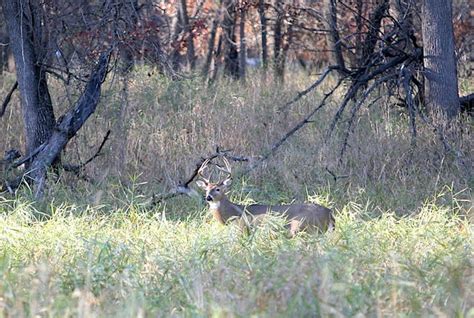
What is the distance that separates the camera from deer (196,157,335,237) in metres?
8.84

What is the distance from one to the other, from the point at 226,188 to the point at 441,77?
398cm

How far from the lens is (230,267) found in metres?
7.08

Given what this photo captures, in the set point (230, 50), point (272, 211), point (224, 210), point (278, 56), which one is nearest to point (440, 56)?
point (224, 210)

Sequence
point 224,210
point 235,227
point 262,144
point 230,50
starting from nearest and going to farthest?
point 235,227 < point 224,210 < point 262,144 < point 230,50

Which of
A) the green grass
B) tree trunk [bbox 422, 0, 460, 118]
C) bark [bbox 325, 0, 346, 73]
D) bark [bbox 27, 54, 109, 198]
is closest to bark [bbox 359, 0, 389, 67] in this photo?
bark [bbox 325, 0, 346, 73]

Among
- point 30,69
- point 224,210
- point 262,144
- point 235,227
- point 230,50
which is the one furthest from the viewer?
point 230,50

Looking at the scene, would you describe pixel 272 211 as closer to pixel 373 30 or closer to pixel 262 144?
pixel 262 144

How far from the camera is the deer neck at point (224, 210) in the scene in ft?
31.5

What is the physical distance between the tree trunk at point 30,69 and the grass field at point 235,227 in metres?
0.75

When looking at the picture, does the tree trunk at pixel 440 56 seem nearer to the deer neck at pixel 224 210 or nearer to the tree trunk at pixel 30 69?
the deer neck at pixel 224 210

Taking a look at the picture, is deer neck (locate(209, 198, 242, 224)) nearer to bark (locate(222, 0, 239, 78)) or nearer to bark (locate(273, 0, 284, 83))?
bark (locate(273, 0, 284, 83))

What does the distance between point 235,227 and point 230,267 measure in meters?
1.63

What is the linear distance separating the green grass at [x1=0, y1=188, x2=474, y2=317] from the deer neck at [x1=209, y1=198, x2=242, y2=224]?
0.65 ft

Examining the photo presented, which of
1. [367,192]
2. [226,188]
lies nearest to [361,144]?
[367,192]
